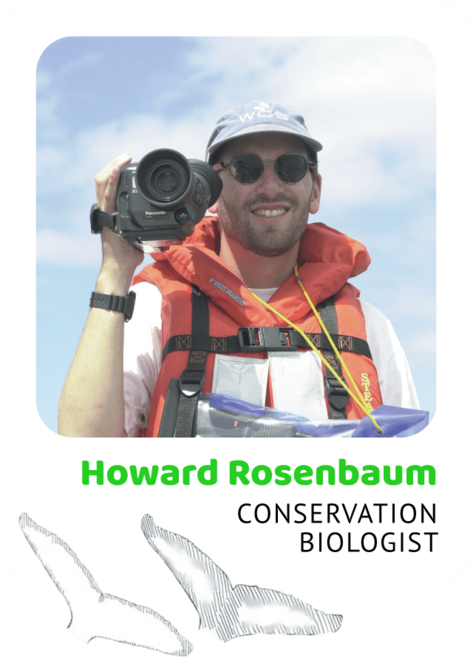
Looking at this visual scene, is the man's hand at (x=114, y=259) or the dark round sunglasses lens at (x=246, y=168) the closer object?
the man's hand at (x=114, y=259)

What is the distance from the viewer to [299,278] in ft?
9.32

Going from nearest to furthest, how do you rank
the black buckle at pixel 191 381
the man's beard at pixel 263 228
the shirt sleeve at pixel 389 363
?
the black buckle at pixel 191 381 < the shirt sleeve at pixel 389 363 < the man's beard at pixel 263 228

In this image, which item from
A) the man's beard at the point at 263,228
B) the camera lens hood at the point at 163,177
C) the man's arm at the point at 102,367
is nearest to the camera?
the camera lens hood at the point at 163,177

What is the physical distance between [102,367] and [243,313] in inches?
24.8

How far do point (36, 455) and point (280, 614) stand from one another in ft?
2.86

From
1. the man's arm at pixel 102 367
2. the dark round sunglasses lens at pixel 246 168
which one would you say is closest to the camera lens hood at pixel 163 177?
the man's arm at pixel 102 367

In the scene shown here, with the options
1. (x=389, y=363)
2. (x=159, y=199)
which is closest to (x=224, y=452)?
(x=159, y=199)

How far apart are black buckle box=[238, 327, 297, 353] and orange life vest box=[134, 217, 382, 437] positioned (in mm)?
30

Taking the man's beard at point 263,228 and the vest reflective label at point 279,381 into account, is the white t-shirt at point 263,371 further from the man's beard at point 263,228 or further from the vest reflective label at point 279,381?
the man's beard at point 263,228

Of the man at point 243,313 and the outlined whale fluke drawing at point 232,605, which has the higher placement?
the man at point 243,313

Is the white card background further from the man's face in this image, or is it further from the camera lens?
the man's face

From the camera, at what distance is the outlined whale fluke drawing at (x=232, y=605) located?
170 centimetres

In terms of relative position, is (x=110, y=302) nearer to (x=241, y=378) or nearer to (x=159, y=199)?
(x=159, y=199)

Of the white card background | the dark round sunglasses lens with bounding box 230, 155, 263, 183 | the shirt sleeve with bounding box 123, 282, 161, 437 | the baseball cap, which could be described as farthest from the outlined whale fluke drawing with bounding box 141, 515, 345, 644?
the baseball cap
